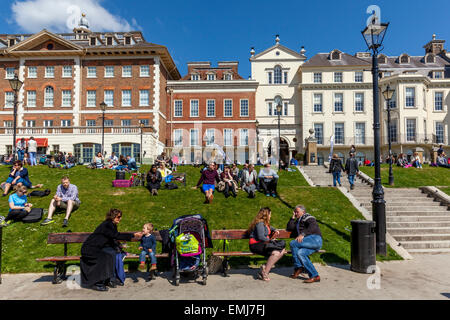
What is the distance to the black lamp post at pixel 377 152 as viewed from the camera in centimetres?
827

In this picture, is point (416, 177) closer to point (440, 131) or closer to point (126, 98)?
point (440, 131)

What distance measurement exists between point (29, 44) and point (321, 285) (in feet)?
134

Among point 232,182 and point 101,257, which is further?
point 232,182

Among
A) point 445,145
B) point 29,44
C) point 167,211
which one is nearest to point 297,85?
point 445,145

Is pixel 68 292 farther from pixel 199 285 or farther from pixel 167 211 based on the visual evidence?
pixel 167 211

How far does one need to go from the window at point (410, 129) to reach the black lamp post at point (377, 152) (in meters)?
36.1

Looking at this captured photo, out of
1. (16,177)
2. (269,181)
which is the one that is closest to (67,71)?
(16,177)

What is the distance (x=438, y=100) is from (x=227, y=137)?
95.0ft

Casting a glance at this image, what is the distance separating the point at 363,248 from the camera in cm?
695

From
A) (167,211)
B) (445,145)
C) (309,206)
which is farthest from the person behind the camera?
(445,145)

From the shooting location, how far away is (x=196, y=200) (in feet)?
39.5

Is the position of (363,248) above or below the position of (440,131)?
below

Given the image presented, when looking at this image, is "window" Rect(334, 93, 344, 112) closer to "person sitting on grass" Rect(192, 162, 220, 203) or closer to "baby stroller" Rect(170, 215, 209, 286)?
"person sitting on grass" Rect(192, 162, 220, 203)
